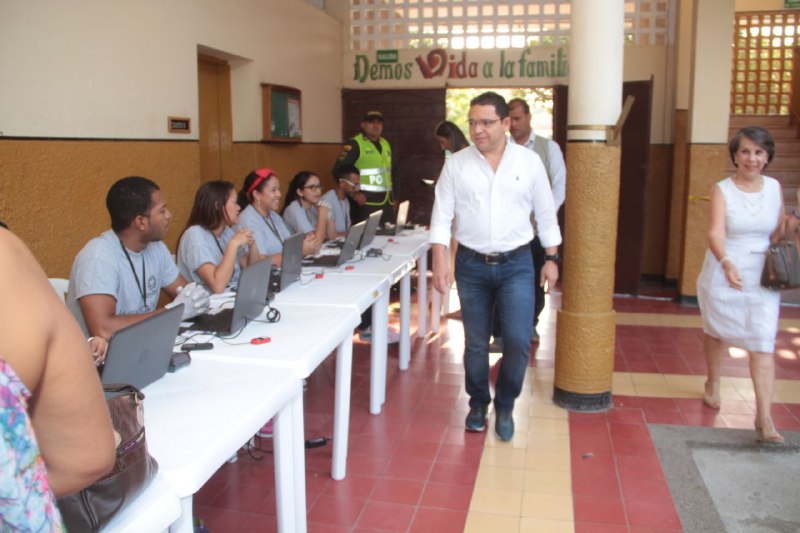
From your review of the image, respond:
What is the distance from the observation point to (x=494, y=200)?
10.7ft

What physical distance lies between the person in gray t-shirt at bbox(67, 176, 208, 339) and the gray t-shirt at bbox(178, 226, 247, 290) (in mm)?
397

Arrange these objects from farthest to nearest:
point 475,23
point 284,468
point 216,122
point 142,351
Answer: point 475,23 → point 216,122 → point 284,468 → point 142,351

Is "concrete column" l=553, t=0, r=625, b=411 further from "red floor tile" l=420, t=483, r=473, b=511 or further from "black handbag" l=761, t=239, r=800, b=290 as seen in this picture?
"red floor tile" l=420, t=483, r=473, b=511

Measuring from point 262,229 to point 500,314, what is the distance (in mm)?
1605

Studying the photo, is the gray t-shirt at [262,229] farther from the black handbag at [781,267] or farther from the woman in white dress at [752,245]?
the black handbag at [781,267]

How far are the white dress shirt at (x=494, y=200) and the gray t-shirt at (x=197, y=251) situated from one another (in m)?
1.07

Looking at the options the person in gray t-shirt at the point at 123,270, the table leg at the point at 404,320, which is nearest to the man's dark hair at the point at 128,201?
the person in gray t-shirt at the point at 123,270

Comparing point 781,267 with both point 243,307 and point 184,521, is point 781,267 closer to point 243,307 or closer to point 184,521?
point 243,307

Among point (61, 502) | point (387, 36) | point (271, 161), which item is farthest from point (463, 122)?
point (61, 502)

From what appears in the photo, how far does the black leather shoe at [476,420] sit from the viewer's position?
3.54 meters

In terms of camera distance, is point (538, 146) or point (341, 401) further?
point (538, 146)

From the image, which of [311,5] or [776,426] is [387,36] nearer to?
[311,5]

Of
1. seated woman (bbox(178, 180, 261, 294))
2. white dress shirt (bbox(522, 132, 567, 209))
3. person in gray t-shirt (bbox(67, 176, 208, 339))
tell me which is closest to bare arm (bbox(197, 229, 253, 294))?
seated woman (bbox(178, 180, 261, 294))

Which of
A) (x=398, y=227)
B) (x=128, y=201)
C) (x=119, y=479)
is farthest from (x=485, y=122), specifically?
(x=398, y=227)
